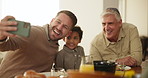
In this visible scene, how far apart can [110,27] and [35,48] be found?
33.3 inches

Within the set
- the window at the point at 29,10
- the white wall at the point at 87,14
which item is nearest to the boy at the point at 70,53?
the white wall at the point at 87,14

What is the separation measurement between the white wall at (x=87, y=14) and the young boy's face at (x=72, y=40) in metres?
1.39

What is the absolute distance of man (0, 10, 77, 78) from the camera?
63.5 inches

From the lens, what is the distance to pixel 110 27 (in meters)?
2.28

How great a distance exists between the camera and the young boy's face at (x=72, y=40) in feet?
6.85

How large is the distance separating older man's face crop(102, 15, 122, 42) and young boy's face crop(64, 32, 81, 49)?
270mm

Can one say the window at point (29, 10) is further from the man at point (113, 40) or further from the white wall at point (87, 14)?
the man at point (113, 40)

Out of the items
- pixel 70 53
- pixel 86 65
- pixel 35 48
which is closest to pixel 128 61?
pixel 70 53

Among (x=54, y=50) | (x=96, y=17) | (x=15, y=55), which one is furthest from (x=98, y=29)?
(x=15, y=55)

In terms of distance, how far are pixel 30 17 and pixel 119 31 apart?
8.17 feet

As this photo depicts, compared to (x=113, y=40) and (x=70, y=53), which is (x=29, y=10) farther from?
(x=70, y=53)

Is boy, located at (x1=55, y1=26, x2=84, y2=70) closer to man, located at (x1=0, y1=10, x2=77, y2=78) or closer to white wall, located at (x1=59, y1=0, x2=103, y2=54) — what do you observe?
man, located at (x1=0, y1=10, x2=77, y2=78)

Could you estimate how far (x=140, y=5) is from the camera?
21.0 ft

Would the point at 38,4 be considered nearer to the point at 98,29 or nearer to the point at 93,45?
the point at 98,29
